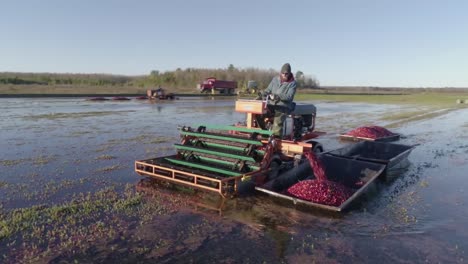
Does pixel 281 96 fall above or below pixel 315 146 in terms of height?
above

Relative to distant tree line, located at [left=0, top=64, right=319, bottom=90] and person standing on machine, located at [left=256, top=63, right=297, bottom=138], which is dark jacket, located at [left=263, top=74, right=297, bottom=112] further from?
distant tree line, located at [left=0, top=64, right=319, bottom=90]

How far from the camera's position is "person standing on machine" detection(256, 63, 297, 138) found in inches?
334

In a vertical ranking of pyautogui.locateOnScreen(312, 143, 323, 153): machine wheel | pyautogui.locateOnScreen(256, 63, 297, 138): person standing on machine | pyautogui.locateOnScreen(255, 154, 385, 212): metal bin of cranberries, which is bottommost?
pyautogui.locateOnScreen(255, 154, 385, 212): metal bin of cranberries

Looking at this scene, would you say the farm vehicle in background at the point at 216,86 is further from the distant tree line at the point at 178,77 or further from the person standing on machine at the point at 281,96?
the person standing on machine at the point at 281,96

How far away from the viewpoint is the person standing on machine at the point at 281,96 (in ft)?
27.8

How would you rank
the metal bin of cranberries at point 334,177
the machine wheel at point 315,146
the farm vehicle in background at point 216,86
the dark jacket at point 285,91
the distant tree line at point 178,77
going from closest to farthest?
the metal bin of cranberries at point 334,177 → the dark jacket at point 285,91 → the machine wheel at point 315,146 → the farm vehicle in background at point 216,86 → the distant tree line at point 178,77

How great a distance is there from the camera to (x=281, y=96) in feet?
28.0

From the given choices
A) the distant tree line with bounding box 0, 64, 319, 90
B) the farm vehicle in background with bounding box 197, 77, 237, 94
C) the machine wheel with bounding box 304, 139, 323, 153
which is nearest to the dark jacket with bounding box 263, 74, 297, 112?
the machine wheel with bounding box 304, 139, 323, 153

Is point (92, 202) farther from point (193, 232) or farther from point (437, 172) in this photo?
point (437, 172)

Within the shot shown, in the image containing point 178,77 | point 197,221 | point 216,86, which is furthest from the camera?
point 178,77

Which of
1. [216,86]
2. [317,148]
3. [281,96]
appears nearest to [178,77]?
[216,86]

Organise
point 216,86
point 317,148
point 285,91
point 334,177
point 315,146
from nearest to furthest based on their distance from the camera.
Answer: point 285,91, point 334,177, point 315,146, point 317,148, point 216,86

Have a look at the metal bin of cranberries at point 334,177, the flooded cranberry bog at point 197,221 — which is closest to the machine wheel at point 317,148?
the metal bin of cranberries at point 334,177

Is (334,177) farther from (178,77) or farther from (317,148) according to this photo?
(178,77)
